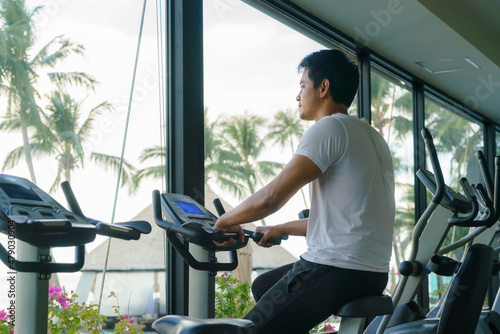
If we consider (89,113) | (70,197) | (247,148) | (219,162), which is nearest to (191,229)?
(70,197)

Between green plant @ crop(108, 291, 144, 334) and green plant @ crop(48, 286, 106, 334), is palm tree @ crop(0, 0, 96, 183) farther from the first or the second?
green plant @ crop(108, 291, 144, 334)

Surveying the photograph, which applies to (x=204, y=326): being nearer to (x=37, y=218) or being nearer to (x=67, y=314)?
(x=37, y=218)

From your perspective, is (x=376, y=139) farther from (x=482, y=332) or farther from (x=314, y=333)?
(x=314, y=333)

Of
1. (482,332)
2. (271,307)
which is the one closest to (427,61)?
(482,332)

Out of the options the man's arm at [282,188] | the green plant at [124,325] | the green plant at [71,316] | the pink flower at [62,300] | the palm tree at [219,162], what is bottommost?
the green plant at [124,325]

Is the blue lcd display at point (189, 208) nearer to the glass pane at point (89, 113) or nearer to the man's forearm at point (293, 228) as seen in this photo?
the man's forearm at point (293, 228)

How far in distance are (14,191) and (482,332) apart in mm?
2423

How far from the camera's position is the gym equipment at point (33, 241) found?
130 centimetres

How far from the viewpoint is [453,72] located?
5.62 meters

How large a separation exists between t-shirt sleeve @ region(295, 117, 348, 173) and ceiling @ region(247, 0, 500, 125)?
2.58m

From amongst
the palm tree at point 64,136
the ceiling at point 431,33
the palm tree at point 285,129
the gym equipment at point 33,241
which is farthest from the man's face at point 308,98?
the ceiling at point 431,33

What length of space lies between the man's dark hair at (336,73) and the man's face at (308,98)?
18mm

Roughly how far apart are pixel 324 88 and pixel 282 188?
15.9 inches

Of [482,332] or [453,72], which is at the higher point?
[453,72]
